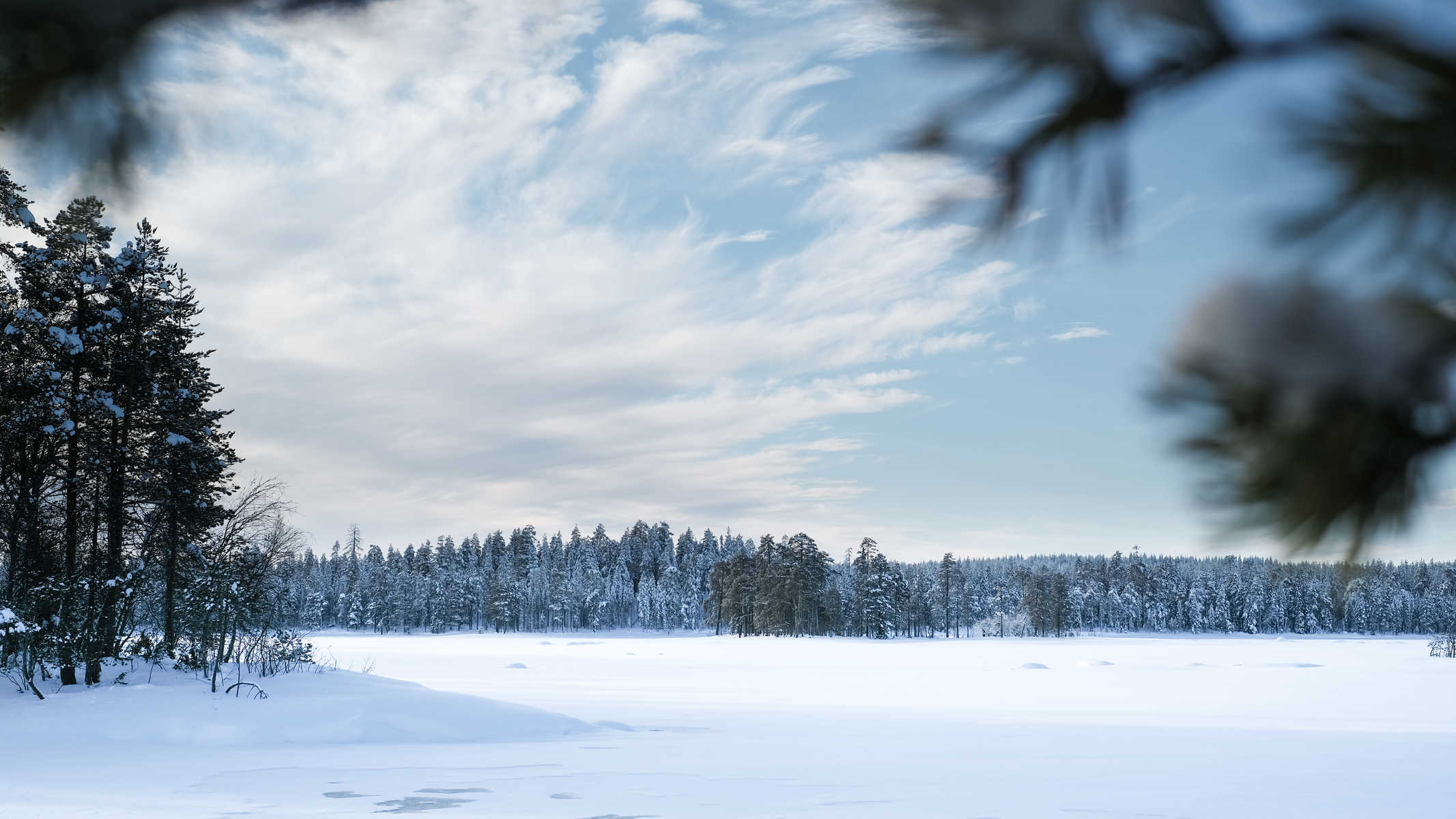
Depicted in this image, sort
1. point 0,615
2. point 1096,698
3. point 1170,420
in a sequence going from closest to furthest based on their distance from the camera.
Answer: point 1170,420, point 0,615, point 1096,698

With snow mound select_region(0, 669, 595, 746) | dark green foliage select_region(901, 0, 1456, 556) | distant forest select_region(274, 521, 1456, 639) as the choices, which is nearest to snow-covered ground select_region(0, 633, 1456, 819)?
snow mound select_region(0, 669, 595, 746)

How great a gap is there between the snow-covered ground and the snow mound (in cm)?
5

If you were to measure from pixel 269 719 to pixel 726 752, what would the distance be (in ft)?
23.3

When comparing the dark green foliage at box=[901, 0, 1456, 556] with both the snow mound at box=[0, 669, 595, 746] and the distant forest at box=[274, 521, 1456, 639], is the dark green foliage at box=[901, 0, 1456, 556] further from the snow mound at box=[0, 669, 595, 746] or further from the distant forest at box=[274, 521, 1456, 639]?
the distant forest at box=[274, 521, 1456, 639]

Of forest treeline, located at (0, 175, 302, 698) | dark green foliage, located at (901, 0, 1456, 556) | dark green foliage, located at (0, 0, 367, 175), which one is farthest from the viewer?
forest treeline, located at (0, 175, 302, 698)

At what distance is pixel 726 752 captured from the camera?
13.8m

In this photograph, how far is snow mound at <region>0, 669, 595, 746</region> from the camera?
14.7 meters

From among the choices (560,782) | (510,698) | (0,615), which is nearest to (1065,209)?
(560,782)

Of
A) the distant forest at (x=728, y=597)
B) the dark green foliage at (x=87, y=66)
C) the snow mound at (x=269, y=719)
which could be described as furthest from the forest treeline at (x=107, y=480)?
the distant forest at (x=728, y=597)

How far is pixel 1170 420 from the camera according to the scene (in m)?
1.46

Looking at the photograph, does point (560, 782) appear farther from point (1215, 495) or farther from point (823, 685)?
point (823, 685)

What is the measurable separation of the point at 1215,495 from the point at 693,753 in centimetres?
1304

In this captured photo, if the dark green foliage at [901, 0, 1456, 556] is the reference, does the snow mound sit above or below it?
below

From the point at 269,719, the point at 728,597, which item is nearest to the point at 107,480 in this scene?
the point at 269,719
